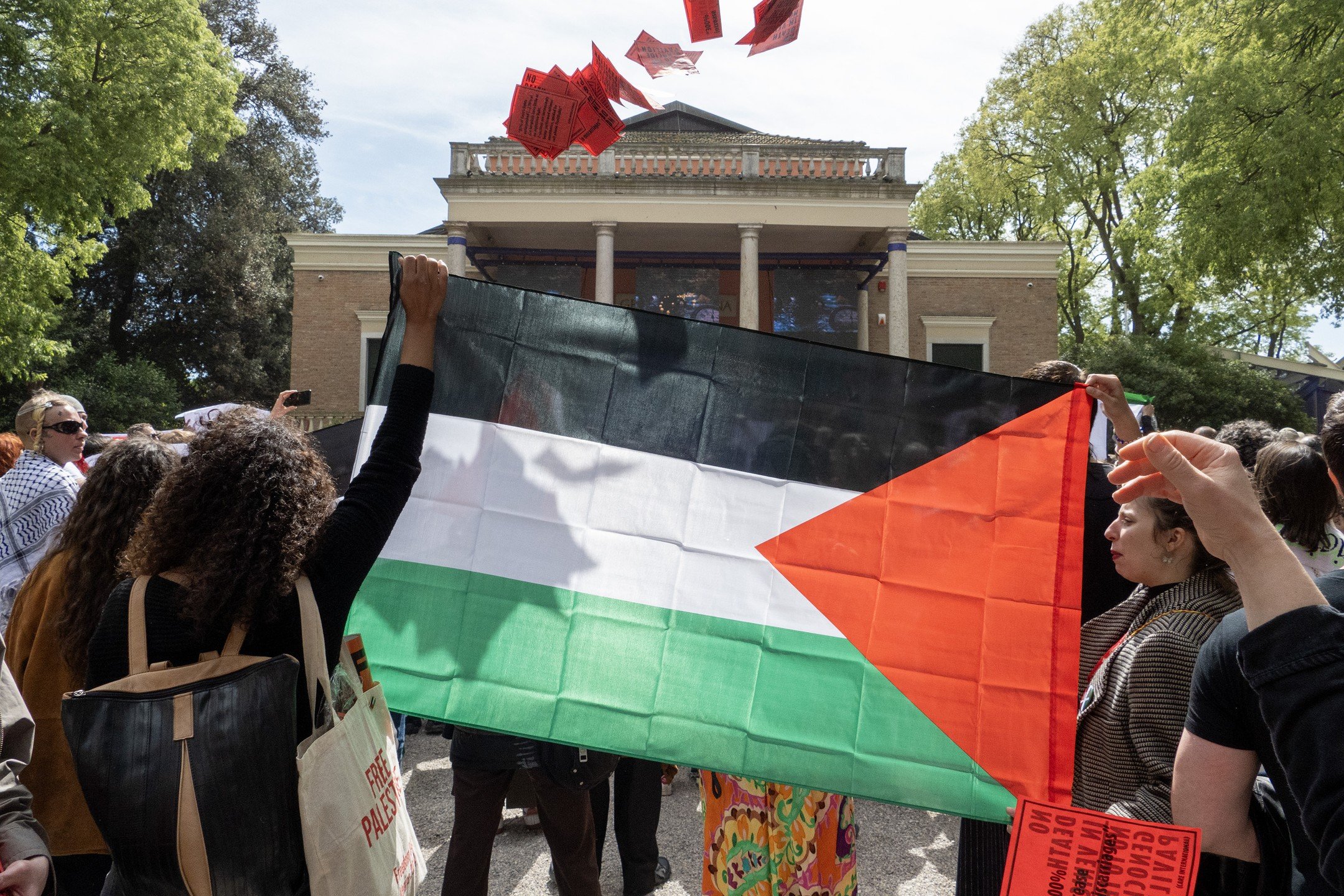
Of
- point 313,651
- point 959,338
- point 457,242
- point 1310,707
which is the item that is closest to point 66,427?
point 313,651

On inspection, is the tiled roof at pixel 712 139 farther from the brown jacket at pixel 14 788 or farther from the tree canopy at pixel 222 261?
the brown jacket at pixel 14 788

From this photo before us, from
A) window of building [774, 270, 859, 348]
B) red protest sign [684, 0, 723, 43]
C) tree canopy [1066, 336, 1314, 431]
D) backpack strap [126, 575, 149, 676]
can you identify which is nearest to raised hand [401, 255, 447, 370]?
backpack strap [126, 575, 149, 676]

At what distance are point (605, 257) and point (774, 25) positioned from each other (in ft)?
58.2

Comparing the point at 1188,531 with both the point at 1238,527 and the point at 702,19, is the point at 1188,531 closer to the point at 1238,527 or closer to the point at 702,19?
the point at 1238,527

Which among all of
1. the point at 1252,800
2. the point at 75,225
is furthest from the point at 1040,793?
the point at 75,225

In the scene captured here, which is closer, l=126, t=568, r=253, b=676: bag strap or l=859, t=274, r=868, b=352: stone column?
l=126, t=568, r=253, b=676: bag strap

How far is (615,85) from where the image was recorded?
15.8 feet

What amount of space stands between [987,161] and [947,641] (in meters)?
28.7

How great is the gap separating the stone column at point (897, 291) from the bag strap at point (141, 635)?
68.5 ft

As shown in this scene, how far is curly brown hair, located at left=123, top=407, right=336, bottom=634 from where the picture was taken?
1.78 meters

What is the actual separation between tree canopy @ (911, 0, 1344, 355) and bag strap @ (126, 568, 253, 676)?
45.5ft

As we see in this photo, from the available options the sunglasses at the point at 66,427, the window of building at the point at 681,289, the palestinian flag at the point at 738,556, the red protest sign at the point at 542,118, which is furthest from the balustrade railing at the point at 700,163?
the palestinian flag at the point at 738,556

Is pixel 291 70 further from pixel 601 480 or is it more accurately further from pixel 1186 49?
pixel 601 480

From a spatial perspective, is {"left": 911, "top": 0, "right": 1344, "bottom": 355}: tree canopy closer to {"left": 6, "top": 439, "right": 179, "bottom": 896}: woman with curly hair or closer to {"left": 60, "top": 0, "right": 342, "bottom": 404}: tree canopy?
{"left": 6, "top": 439, "right": 179, "bottom": 896}: woman with curly hair
